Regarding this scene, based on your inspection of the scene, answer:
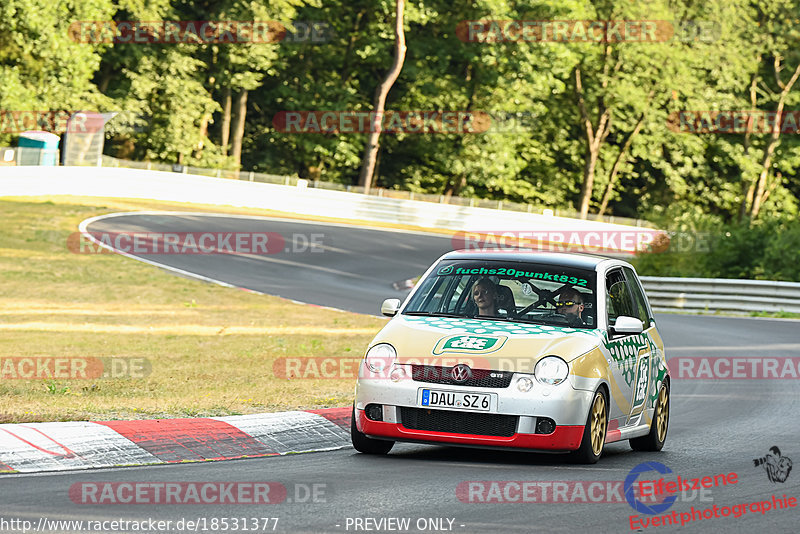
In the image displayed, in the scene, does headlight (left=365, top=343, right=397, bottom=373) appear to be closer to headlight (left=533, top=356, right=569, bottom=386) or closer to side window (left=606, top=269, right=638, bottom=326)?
headlight (left=533, top=356, right=569, bottom=386)

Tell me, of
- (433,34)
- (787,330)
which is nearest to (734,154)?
(433,34)

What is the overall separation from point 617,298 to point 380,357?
234 cm

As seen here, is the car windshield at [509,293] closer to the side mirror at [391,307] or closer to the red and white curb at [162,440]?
the side mirror at [391,307]

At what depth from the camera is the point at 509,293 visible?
31.5 feet

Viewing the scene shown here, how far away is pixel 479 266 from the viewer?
9.83 metres

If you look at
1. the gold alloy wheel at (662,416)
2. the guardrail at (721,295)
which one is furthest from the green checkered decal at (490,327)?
the guardrail at (721,295)

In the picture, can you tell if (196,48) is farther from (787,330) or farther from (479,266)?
(479,266)

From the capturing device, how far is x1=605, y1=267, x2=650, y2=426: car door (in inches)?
368

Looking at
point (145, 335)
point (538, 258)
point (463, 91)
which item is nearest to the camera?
point (538, 258)

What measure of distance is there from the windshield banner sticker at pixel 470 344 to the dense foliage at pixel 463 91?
149 ft

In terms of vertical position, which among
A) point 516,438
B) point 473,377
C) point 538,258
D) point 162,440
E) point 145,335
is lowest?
point 145,335

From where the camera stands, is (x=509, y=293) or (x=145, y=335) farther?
(x=145, y=335)

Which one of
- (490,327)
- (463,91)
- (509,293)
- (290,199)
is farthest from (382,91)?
(490,327)

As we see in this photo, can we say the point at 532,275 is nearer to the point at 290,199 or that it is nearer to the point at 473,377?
the point at 473,377
